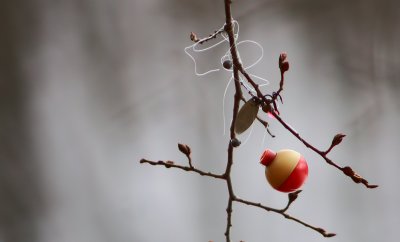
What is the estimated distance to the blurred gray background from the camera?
121 cm

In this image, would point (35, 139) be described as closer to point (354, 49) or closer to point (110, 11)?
point (110, 11)

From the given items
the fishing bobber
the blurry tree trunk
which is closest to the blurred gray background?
the blurry tree trunk

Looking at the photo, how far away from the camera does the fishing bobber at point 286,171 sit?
69cm

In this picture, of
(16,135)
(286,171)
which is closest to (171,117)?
(16,135)

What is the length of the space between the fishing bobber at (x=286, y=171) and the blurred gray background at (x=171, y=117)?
53cm

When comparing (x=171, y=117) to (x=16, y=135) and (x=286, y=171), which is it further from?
(x=286, y=171)

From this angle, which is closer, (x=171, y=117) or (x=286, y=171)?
(x=286, y=171)

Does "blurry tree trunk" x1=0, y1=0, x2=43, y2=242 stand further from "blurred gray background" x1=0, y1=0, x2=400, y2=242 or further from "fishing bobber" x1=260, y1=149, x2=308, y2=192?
"fishing bobber" x1=260, y1=149, x2=308, y2=192

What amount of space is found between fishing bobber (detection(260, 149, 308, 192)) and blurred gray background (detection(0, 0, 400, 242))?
53cm

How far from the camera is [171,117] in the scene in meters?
1.24

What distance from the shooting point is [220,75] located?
1.24 metres

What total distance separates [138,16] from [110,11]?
76mm

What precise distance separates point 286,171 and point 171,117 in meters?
0.60

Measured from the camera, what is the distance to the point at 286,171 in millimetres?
685
